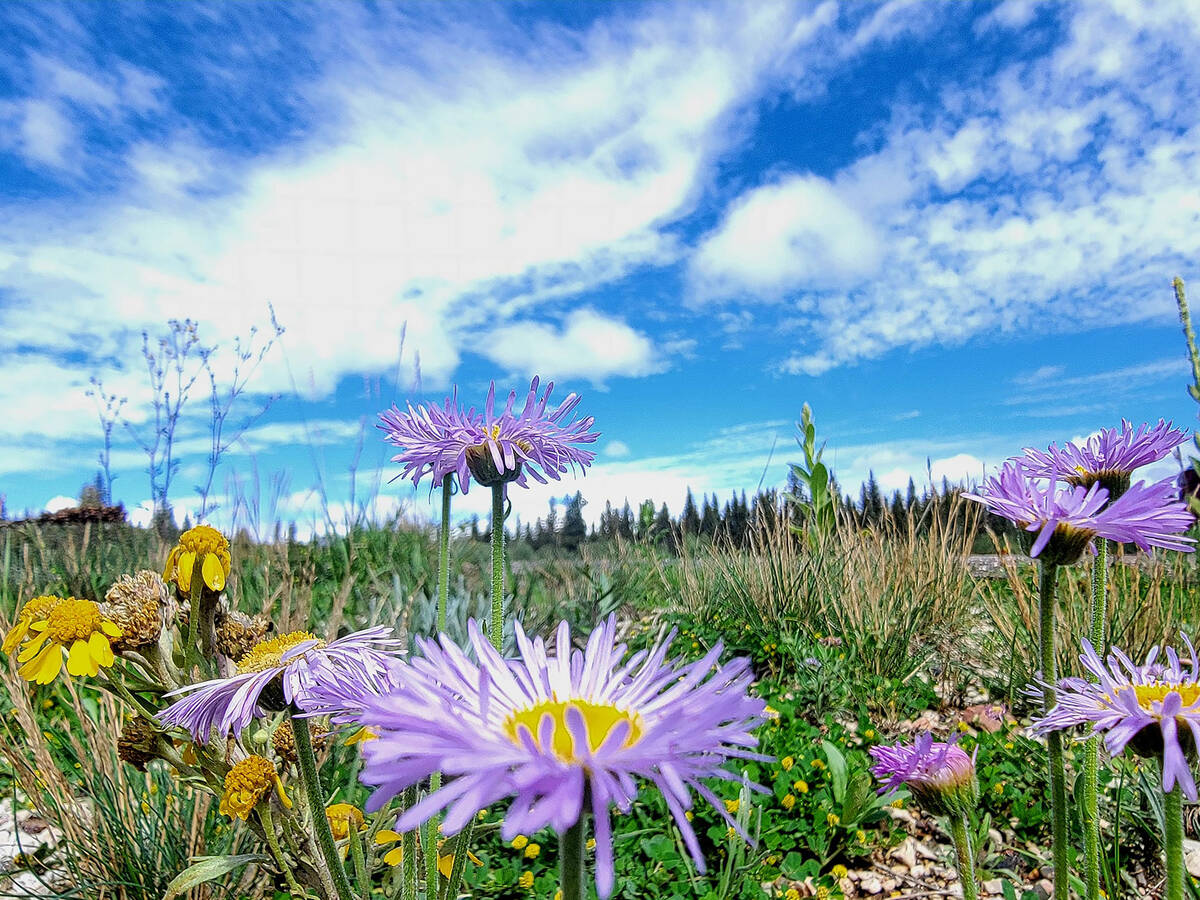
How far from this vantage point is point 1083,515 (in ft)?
4.64

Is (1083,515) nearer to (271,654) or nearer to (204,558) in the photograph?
(271,654)

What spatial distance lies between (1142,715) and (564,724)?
922 millimetres

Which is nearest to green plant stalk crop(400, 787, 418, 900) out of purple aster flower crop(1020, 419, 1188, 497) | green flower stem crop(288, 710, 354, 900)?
green flower stem crop(288, 710, 354, 900)

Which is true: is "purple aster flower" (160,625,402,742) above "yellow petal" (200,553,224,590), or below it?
below

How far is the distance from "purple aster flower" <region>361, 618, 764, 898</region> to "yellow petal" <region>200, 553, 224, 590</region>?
0.90 m

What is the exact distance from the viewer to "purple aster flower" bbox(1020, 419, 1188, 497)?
1.69m

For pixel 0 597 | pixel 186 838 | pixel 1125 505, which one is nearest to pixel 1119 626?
pixel 1125 505

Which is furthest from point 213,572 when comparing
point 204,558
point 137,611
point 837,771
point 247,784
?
point 837,771

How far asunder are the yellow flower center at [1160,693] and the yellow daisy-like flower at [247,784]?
56.9 inches

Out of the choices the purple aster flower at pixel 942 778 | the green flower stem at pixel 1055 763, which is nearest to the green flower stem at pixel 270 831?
the purple aster flower at pixel 942 778

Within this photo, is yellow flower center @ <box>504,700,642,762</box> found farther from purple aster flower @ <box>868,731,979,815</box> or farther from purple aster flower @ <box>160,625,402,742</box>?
purple aster flower @ <box>868,731,979,815</box>

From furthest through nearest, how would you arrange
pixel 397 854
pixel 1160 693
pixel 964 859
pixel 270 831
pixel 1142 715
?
pixel 397 854 < pixel 270 831 < pixel 964 859 < pixel 1160 693 < pixel 1142 715

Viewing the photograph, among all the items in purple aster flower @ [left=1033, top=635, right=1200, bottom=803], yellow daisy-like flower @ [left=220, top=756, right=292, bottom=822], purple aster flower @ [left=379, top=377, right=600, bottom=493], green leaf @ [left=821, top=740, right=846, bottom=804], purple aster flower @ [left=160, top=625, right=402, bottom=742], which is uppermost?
purple aster flower @ [left=379, top=377, right=600, bottom=493]

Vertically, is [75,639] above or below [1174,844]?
above
